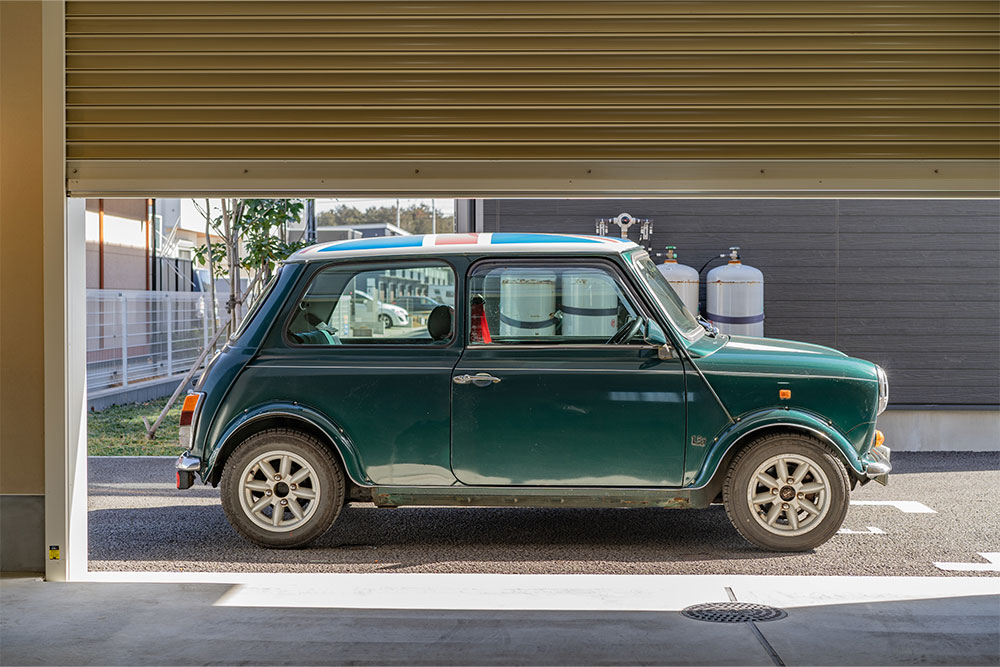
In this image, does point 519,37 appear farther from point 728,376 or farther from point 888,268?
point 888,268

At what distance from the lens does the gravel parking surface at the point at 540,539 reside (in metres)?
5.71

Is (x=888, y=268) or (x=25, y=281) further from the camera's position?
(x=888, y=268)

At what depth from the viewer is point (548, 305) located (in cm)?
605

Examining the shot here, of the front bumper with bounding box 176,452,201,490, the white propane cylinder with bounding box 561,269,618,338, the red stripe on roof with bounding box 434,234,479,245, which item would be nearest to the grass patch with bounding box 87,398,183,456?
the front bumper with bounding box 176,452,201,490

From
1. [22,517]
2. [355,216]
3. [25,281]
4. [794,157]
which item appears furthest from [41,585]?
[355,216]

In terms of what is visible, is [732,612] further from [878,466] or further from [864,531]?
[864,531]

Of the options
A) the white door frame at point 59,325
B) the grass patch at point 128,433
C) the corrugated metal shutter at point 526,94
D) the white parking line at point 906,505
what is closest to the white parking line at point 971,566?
the white parking line at point 906,505

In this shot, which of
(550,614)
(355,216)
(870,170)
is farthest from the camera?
(355,216)

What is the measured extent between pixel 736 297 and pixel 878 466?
3738 millimetres

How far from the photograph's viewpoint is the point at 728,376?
232 inches

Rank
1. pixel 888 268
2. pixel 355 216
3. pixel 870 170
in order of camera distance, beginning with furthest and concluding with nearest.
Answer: pixel 355 216
pixel 888 268
pixel 870 170

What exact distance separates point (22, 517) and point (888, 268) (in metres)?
7.89

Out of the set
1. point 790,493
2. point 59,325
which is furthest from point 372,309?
point 790,493

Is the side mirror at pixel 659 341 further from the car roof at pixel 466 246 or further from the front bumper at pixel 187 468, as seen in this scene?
the front bumper at pixel 187 468
